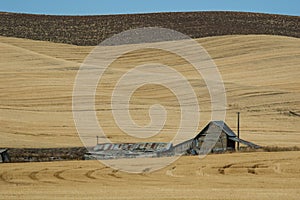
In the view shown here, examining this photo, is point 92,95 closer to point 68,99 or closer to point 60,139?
point 68,99

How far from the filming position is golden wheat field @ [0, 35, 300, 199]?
595 inches

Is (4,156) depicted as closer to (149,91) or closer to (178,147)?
(178,147)

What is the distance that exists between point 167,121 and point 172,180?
16.0 m

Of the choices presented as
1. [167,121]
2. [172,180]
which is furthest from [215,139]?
[167,121]

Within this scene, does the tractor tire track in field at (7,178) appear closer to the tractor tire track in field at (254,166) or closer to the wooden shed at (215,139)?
the tractor tire track in field at (254,166)

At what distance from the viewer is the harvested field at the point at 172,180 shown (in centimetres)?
1390

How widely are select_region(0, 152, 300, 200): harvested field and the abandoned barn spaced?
133 centimetres

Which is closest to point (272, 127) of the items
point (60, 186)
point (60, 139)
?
point (60, 139)

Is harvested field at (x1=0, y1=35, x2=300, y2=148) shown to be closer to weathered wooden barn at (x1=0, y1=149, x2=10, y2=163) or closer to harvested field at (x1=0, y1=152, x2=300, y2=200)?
weathered wooden barn at (x1=0, y1=149, x2=10, y2=163)

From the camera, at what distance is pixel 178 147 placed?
2308 centimetres

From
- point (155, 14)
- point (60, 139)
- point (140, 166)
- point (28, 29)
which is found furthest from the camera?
point (155, 14)

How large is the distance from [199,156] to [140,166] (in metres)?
2.96

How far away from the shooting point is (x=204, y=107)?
121ft

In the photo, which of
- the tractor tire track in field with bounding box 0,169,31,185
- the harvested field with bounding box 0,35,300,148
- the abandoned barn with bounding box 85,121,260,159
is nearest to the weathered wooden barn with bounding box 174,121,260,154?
the abandoned barn with bounding box 85,121,260,159
